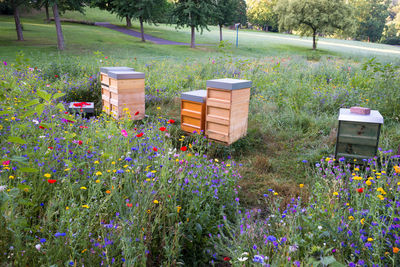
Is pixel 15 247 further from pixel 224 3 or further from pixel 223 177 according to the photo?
pixel 224 3

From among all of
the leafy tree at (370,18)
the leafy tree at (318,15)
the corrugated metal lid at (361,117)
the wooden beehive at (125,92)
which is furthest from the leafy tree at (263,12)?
the corrugated metal lid at (361,117)

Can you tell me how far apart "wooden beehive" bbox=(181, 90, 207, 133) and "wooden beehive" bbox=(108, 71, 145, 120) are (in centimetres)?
86

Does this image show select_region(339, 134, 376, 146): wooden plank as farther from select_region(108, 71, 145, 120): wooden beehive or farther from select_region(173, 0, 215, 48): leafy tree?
select_region(173, 0, 215, 48): leafy tree

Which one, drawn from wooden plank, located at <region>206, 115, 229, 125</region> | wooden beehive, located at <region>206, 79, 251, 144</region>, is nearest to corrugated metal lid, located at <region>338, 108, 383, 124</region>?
wooden beehive, located at <region>206, 79, 251, 144</region>

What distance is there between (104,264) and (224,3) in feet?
99.2

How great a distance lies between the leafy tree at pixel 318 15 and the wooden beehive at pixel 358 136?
28.3 metres

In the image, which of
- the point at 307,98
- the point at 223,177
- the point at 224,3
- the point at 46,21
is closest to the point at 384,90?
the point at 307,98

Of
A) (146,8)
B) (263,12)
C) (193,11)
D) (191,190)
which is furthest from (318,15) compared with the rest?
(263,12)

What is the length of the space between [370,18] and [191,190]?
72.7 metres

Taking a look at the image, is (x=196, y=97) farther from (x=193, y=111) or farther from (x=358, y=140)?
(x=358, y=140)

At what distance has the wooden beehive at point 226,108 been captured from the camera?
14.0 ft

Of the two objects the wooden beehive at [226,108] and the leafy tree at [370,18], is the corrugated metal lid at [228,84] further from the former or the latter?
the leafy tree at [370,18]

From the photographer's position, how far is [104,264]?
1883 millimetres

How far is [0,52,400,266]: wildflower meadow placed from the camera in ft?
6.36
